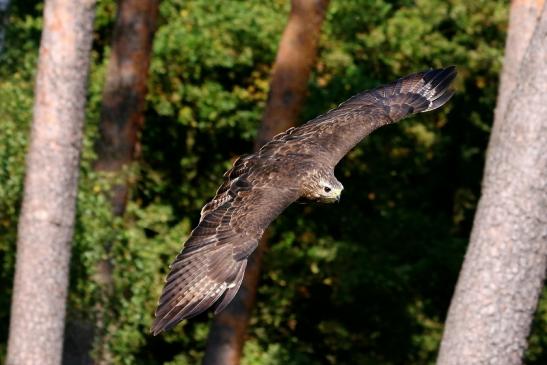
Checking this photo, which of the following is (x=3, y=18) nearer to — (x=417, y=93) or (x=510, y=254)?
(x=417, y=93)

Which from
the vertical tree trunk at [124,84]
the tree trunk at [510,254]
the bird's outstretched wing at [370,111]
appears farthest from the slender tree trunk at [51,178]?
the tree trunk at [510,254]

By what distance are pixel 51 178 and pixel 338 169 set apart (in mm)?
5834

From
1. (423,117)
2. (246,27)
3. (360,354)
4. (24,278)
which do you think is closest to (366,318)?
(360,354)

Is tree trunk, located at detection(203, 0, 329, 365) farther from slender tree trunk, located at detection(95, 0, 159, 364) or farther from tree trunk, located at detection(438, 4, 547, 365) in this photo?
tree trunk, located at detection(438, 4, 547, 365)

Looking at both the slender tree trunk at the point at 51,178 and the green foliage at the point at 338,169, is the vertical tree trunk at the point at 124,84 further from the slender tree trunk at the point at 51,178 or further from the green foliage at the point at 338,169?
the slender tree trunk at the point at 51,178

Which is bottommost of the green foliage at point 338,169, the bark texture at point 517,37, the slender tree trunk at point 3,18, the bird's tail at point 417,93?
the green foliage at point 338,169

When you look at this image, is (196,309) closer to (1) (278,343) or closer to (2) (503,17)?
(1) (278,343)

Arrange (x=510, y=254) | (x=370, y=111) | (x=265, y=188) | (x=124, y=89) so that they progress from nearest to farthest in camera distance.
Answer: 1. (x=265, y=188)
2. (x=510, y=254)
3. (x=370, y=111)
4. (x=124, y=89)

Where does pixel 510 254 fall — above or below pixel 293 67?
above

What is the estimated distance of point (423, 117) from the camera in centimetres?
1560

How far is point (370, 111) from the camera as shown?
9.32 m

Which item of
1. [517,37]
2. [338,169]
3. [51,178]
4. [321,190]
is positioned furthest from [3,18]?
[321,190]

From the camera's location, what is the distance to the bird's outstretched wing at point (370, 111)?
8867mm

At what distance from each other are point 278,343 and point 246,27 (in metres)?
3.83
